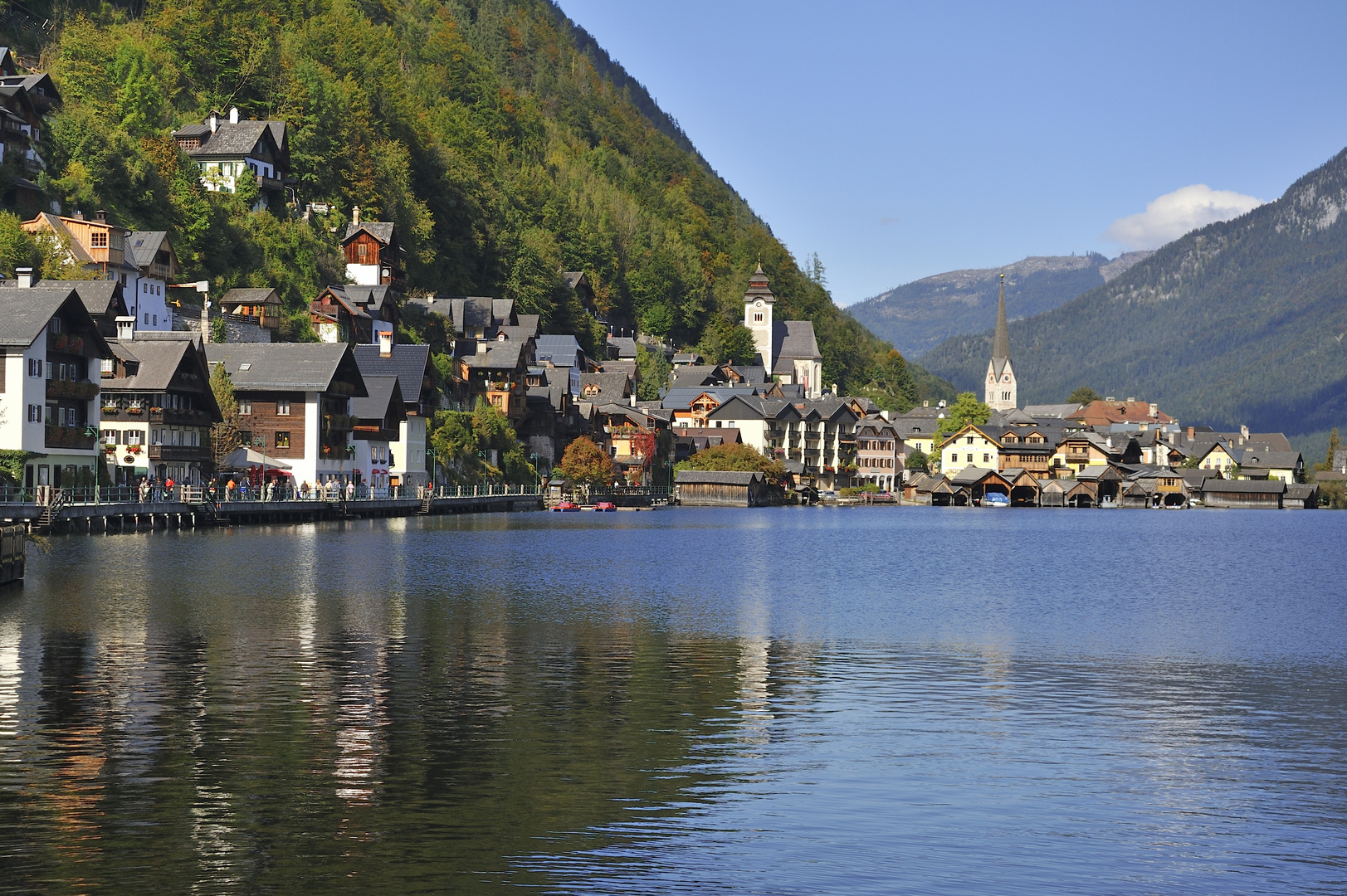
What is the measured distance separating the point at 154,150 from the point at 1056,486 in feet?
419

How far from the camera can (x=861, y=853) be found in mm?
15906

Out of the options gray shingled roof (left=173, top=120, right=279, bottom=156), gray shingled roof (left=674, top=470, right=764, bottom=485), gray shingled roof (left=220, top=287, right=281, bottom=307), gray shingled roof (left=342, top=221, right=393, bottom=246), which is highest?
gray shingled roof (left=173, top=120, right=279, bottom=156)

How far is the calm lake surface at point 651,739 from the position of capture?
15328 mm

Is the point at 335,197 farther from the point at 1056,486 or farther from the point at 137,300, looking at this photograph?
the point at 1056,486

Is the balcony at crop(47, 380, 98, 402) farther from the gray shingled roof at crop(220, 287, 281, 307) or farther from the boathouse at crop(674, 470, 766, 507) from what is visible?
the boathouse at crop(674, 470, 766, 507)

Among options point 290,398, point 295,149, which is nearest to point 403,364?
point 290,398

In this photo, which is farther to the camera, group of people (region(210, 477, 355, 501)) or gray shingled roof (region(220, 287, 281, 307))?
gray shingled roof (region(220, 287, 281, 307))

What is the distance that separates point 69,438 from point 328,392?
24.5 m

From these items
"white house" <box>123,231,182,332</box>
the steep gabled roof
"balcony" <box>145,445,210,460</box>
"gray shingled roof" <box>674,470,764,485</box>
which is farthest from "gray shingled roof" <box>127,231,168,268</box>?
"gray shingled roof" <box>674,470,764,485</box>

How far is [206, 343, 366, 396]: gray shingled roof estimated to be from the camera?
91.8 meters

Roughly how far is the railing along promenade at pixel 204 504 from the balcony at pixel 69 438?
2.26m

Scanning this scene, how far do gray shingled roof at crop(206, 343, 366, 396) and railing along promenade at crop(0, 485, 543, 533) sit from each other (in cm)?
708

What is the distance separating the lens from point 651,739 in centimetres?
2167

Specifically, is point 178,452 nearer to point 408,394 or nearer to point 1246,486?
point 408,394
